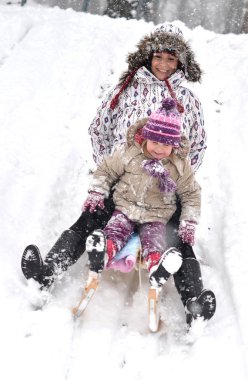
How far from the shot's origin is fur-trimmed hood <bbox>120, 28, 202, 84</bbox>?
380 cm

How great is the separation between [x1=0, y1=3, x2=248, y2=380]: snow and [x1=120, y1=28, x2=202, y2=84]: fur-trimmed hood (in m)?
1.06

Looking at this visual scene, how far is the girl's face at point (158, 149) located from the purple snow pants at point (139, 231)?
434mm

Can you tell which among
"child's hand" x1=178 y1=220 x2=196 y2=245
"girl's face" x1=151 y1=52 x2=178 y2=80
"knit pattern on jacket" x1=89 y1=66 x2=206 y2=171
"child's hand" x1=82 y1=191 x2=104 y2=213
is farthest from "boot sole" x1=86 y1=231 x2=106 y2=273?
"girl's face" x1=151 y1=52 x2=178 y2=80

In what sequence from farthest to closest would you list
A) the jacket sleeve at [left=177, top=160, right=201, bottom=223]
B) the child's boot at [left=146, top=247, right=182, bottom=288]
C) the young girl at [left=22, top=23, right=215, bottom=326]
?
the young girl at [left=22, top=23, right=215, bottom=326] < the jacket sleeve at [left=177, top=160, right=201, bottom=223] < the child's boot at [left=146, top=247, right=182, bottom=288]

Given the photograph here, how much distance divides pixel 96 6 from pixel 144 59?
6354 mm

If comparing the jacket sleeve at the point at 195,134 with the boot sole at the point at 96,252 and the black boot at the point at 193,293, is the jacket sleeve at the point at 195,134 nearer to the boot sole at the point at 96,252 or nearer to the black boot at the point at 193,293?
the black boot at the point at 193,293

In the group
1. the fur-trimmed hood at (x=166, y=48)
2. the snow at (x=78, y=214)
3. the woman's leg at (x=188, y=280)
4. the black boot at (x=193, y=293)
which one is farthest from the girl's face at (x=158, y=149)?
the fur-trimmed hood at (x=166, y=48)

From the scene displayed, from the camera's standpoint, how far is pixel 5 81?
5992mm

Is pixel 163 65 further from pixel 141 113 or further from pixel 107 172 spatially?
pixel 107 172

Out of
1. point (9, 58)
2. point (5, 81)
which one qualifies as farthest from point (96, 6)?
point (5, 81)

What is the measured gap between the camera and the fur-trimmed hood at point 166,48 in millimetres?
3801

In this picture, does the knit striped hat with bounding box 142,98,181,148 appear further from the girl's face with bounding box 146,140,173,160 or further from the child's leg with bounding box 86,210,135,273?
the child's leg with bounding box 86,210,135,273

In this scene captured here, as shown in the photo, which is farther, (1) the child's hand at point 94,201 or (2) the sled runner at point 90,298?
(1) the child's hand at point 94,201

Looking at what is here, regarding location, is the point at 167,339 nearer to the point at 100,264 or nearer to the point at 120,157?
the point at 100,264
